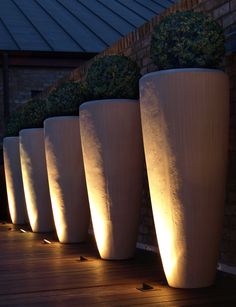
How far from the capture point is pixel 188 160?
386 centimetres

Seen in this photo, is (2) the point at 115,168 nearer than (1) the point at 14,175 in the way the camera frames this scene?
Yes

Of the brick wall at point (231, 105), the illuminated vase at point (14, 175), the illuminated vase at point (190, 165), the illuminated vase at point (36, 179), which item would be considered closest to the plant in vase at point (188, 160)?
the illuminated vase at point (190, 165)

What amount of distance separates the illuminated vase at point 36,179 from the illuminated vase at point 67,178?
1.52 m

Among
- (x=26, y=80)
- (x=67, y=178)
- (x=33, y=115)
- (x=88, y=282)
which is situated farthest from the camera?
(x=26, y=80)

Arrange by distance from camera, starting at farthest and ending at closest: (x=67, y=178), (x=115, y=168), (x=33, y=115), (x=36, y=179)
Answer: (x=33, y=115) < (x=36, y=179) < (x=67, y=178) < (x=115, y=168)

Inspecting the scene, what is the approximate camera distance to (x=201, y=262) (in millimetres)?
3939

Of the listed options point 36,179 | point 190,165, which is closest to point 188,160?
point 190,165

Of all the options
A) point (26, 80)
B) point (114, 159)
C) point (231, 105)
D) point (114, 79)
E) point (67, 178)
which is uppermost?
point (26, 80)

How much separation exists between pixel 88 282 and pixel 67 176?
238cm

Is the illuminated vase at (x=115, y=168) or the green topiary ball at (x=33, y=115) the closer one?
the illuminated vase at (x=115, y=168)

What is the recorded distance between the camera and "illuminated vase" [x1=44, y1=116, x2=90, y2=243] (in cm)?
667

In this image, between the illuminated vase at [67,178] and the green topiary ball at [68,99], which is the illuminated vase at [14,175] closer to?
the green topiary ball at [68,99]

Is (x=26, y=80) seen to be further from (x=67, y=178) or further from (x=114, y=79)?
(x=114, y=79)

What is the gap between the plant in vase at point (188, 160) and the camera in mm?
3863
